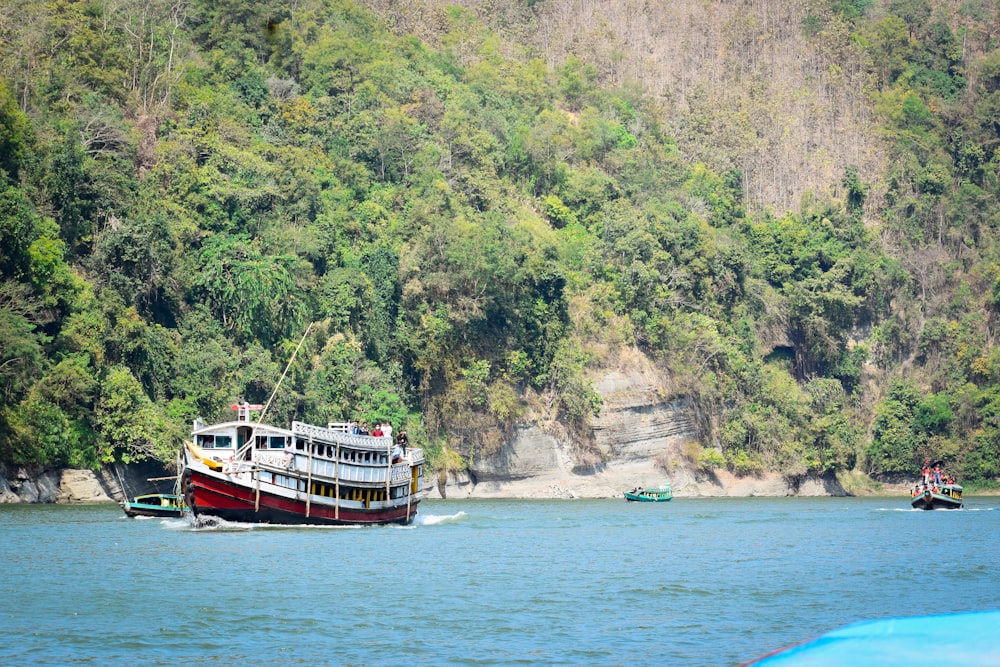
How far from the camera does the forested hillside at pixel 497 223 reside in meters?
77.9

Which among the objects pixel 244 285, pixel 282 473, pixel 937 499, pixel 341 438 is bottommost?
pixel 937 499

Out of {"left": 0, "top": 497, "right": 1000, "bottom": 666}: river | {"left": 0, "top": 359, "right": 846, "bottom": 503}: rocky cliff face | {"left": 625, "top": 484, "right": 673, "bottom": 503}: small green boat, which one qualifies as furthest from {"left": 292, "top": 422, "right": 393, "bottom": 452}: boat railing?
{"left": 625, "top": 484, "right": 673, "bottom": 503}: small green boat

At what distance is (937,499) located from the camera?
78.9 m

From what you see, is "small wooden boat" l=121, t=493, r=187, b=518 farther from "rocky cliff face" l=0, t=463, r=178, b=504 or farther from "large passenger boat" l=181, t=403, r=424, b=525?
"large passenger boat" l=181, t=403, r=424, b=525

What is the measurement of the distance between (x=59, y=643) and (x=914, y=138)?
12110 cm

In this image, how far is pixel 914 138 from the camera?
13350 cm

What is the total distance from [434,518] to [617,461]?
102 ft

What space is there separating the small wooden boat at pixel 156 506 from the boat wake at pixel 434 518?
1114cm

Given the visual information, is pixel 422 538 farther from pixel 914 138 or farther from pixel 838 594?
pixel 914 138

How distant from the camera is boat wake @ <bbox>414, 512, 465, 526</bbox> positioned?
204 feet

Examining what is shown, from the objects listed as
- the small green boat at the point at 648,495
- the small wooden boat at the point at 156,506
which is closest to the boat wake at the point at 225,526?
the small wooden boat at the point at 156,506

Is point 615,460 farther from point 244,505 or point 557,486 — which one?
point 244,505

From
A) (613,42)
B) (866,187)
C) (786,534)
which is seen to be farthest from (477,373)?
(613,42)

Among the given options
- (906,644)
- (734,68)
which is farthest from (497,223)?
(906,644)
